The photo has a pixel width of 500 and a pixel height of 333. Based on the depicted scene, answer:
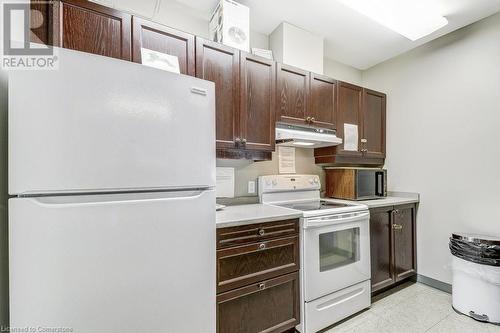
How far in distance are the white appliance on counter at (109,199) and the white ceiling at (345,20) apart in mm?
1319

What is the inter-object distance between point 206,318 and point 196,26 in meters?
2.17

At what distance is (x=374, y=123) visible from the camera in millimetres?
2707

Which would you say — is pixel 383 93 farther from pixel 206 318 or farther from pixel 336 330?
pixel 206 318

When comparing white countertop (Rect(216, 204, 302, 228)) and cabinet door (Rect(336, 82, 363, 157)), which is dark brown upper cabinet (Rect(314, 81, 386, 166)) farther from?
white countertop (Rect(216, 204, 302, 228))

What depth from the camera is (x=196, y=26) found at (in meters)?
2.01

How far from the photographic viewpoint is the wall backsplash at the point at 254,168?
2.15 m

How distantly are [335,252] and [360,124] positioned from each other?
1.44 metres

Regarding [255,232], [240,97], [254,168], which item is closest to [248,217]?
[255,232]

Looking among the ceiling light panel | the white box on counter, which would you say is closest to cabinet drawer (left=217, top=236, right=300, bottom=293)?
the white box on counter

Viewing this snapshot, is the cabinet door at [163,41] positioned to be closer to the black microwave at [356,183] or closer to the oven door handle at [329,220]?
the oven door handle at [329,220]

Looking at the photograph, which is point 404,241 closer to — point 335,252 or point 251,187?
point 335,252

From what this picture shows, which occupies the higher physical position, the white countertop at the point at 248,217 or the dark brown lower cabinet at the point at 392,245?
the white countertop at the point at 248,217

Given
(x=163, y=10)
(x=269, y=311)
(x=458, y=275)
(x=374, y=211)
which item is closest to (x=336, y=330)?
(x=269, y=311)

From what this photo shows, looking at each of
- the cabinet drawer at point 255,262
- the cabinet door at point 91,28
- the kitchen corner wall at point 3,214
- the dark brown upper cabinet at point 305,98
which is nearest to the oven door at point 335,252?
the cabinet drawer at point 255,262
